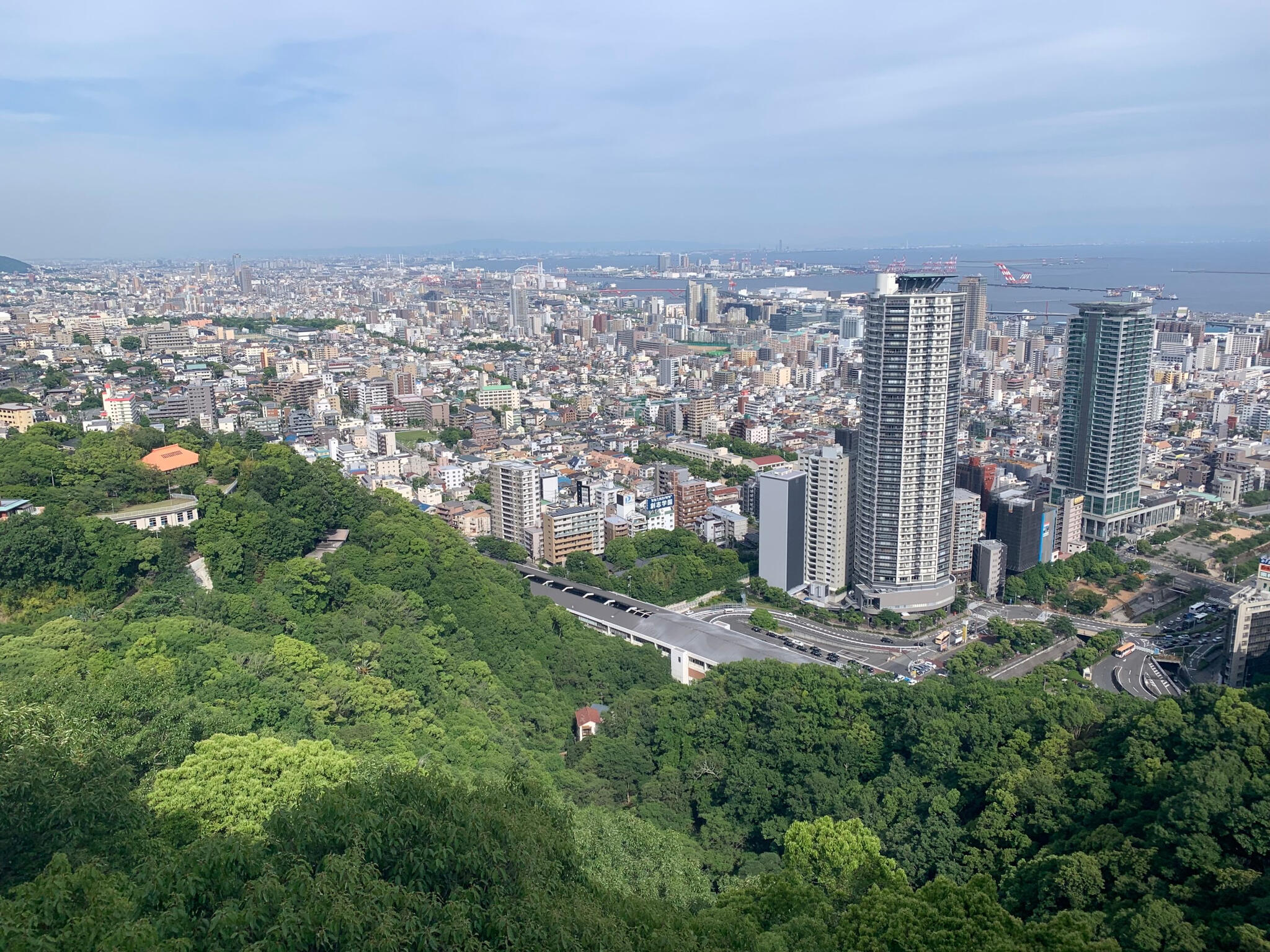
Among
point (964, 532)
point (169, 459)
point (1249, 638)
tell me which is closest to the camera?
point (1249, 638)

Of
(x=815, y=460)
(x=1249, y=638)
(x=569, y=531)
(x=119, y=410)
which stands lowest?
(x=569, y=531)

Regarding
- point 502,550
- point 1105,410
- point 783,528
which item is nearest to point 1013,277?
point 1105,410

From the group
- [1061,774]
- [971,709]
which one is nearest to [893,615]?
[971,709]

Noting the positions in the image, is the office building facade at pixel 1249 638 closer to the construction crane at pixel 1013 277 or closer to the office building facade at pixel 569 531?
the office building facade at pixel 569 531

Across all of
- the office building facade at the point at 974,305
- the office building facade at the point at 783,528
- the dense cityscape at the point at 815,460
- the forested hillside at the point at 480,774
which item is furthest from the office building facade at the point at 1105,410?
the office building facade at the point at 974,305

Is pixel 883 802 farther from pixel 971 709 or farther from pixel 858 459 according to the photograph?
pixel 858 459

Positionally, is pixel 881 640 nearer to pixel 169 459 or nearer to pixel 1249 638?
pixel 1249 638

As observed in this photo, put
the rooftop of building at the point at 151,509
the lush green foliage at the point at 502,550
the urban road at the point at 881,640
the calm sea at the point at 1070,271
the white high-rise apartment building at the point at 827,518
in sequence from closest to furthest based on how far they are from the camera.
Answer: the rooftop of building at the point at 151,509 → the urban road at the point at 881,640 → the white high-rise apartment building at the point at 827,518 → the lush green foliage at the point at 502,550 → the calm sea at the point at 1070,271
